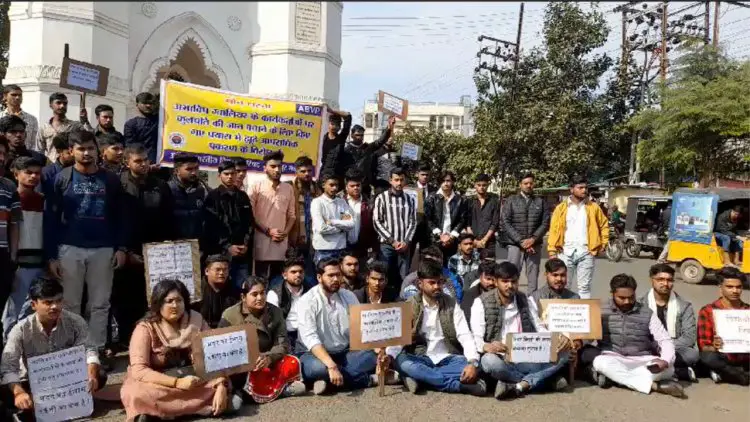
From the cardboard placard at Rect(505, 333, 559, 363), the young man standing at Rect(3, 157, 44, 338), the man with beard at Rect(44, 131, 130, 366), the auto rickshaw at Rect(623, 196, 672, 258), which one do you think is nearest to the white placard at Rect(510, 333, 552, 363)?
the cardboard placard at Rect(505, 333, 559, 363)

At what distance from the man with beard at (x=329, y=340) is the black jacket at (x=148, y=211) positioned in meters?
1.38

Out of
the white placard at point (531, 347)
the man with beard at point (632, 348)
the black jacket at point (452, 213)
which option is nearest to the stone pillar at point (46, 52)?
the black jacket at point (452, 213)

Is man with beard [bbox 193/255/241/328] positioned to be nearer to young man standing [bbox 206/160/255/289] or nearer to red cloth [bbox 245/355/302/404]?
young man standing [bbox 206/160/255/289]

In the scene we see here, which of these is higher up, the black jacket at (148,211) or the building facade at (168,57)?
the building facade at (168,57)

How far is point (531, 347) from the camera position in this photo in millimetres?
4910

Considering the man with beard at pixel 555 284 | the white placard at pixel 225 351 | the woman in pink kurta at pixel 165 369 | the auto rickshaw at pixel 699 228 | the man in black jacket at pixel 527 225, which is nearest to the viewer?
the woman in pink kurta at pixel 165 369

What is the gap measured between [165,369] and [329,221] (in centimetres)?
221

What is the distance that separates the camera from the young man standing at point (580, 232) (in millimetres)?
6848


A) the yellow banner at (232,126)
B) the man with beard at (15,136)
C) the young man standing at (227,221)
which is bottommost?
the young man standing at (227,221)

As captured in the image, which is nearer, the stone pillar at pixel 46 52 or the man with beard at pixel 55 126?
the man with beard at pixel 55 126

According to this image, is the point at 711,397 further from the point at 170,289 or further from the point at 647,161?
the point at 647,161

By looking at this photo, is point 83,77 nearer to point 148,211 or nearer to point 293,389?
point 148,211

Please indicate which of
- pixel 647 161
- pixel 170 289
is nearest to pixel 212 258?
pixel 170 289

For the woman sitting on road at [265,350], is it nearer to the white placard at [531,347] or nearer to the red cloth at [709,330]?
the white placard at [531,347]
